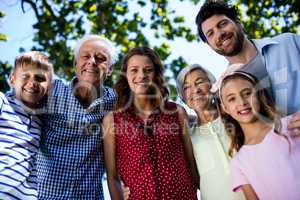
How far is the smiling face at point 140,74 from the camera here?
11.6 feet

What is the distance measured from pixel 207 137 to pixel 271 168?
86cm

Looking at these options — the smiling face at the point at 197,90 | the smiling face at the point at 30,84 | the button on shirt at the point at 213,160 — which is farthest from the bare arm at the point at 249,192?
the smiling face at the point at 30,84

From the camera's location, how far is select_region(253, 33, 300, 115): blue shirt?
10.4ft

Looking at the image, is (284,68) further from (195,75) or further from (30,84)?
(30,84)

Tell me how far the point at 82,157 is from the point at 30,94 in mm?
768

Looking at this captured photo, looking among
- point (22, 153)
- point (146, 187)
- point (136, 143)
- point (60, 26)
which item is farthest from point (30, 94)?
point (60, 26)

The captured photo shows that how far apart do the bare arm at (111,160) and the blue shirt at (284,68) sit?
5.25 feet

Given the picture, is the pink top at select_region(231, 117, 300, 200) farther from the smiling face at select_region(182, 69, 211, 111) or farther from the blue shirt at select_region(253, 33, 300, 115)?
the smiling face at select_region(182, 69, 211, 111)

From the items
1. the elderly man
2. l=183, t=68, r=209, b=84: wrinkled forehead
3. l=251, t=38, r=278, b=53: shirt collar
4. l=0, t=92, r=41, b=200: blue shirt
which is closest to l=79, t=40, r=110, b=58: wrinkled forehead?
the elderly man

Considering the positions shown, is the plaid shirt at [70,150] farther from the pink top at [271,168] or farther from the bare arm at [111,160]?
the pink top at [271,168]

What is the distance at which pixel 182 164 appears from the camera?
3305 millimetres

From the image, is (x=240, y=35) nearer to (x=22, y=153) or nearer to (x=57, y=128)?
(x=57, y=128)

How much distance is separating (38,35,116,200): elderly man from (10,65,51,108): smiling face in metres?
0.13

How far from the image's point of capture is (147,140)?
332cm
